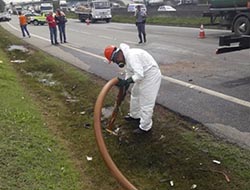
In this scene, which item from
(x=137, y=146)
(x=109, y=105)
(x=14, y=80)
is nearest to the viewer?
(x=137, y=146)

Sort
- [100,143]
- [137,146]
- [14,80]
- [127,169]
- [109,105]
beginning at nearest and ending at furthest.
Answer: [100,143] < [127,169] < [137,146] < [109,105] < [14,80]

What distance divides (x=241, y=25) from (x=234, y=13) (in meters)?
1.33

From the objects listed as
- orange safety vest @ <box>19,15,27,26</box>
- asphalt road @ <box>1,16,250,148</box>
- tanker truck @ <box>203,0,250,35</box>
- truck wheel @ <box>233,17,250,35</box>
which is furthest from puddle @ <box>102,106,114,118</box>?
orange safety vest @ <box>19,15,27,26</box>

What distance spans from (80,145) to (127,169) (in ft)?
3.50

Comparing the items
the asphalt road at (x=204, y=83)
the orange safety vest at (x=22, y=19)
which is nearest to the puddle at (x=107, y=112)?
the asphalt road at (x=204, y=83)

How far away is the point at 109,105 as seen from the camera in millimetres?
7301

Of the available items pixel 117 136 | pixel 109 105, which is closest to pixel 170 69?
pixel 109 105

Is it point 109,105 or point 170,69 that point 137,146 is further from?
point 170,69

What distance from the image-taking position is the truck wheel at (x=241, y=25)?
15.6 metres

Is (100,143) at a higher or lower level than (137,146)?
higher

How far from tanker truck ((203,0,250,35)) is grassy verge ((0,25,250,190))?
10141 millimetres

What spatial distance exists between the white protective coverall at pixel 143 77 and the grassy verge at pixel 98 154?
396 millimetres

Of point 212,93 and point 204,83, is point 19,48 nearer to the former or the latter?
point 204,83

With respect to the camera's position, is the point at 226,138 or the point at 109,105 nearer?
the point at 226,138
